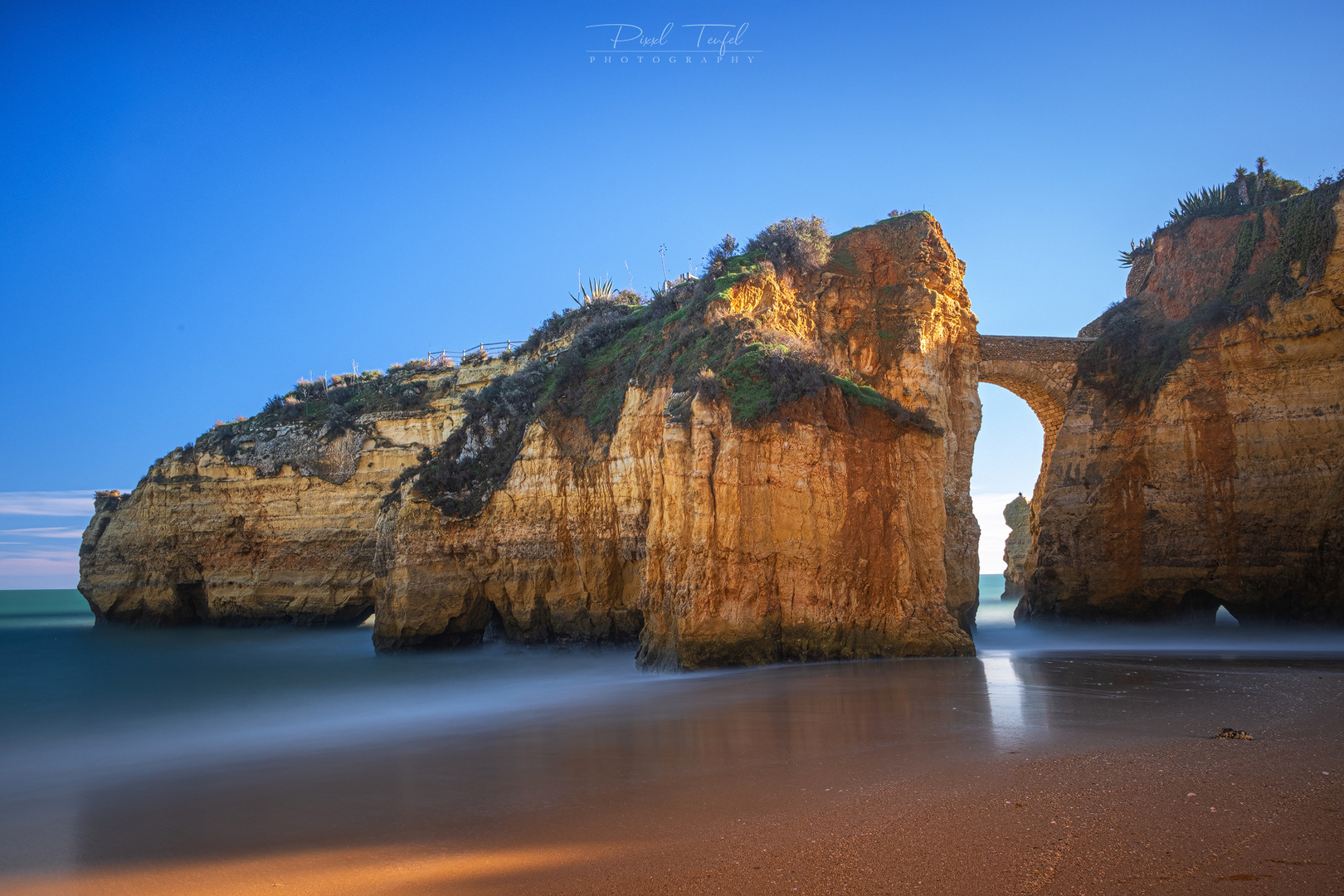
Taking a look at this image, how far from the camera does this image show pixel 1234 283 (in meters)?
22.4

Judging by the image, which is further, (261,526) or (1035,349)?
(261,526)

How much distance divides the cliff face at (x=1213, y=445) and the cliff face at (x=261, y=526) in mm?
22783

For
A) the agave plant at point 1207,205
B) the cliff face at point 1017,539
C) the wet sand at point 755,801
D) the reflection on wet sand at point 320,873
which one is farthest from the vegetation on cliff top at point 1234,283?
the reflection on wet sand at point 320,873

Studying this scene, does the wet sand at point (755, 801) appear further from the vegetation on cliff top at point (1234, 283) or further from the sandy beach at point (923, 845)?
the vegetation on cliff top at point (1234, 283)

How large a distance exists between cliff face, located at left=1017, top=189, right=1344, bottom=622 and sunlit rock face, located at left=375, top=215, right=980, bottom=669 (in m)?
4.49

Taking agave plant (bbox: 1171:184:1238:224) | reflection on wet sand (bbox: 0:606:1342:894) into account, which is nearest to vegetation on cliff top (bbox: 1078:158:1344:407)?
agave plant (bbox: 1171:184:1238:224)

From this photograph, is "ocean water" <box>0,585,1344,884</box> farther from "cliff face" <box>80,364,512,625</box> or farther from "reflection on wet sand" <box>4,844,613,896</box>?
"cliff face" <box>80,364,512,625</box>

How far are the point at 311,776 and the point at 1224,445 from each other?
22.3 m

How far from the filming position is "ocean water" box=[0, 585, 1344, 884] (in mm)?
6148

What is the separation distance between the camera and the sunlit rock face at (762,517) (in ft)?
46.9

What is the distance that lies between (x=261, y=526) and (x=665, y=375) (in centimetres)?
2204

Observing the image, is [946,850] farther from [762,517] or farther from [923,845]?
[762,517]

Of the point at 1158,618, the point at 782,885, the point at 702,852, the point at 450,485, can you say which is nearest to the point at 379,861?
the point at 702,852

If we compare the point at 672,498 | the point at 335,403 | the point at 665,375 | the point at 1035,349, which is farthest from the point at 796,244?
the point at 335,403
